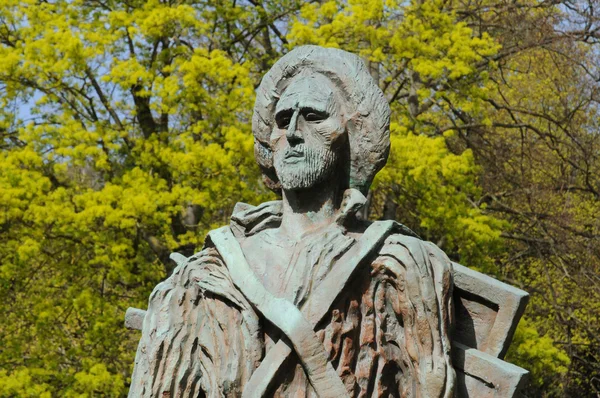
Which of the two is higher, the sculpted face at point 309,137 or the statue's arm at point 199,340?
the sculpted face at point 309,137

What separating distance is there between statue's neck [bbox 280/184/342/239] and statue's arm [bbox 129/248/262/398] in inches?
14.3

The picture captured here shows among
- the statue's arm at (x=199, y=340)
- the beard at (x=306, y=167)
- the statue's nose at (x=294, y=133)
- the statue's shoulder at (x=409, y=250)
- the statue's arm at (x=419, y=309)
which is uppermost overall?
the statue's nose at (x=294, y=133)

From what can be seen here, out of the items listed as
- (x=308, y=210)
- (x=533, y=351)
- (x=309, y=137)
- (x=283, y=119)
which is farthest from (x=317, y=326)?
(x=533, y=351)

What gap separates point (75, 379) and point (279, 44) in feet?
26.1

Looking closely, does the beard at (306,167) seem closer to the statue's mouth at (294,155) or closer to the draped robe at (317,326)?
the statue's mouth at (294,155)

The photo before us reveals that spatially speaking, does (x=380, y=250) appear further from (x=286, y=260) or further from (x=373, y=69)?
(x=373, y=69)

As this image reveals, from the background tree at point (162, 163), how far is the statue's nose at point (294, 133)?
9.94m

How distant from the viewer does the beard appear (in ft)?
15.4

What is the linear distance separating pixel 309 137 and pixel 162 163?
11.7 m

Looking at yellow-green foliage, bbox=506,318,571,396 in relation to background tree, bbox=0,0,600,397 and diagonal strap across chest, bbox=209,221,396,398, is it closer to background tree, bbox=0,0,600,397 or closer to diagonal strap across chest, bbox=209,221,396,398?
background tree, bbox=0,0,600,397

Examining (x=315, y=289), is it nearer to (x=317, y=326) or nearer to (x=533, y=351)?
(x=317, y=326)

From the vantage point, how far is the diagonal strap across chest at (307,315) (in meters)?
4.27

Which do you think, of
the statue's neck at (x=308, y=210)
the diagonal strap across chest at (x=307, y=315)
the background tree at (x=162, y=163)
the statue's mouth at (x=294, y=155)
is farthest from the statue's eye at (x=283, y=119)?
the background tree at (x=162, y=163)

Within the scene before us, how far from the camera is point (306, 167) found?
15.4ft
